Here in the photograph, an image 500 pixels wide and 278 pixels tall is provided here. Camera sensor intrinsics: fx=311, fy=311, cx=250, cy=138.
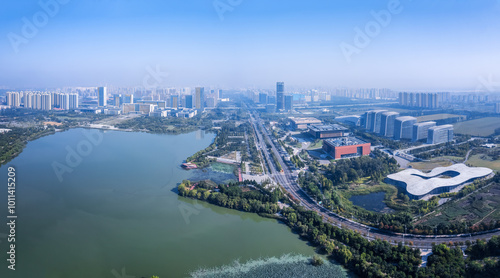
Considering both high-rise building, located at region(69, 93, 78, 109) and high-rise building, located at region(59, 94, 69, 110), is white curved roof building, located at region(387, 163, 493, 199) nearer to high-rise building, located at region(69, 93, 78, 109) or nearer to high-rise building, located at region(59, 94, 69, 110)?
high-rise building, located at region(59, 94, 69, 110)

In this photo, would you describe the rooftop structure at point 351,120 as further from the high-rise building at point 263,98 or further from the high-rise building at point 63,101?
the high-rise building at point 63,101

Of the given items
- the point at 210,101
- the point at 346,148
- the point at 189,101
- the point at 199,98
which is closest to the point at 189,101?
the point at 189,101

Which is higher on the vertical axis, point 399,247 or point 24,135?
point 24,135

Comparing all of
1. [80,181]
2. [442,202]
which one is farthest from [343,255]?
[80,181]

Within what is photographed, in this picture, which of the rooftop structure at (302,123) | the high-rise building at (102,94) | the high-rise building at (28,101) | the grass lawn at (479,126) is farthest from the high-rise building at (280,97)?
the high-rise building at (28,101)

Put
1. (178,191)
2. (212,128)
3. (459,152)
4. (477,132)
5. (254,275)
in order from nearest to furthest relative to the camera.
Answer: (254,275), (178,191), (459,152), (477,132), (212,128)

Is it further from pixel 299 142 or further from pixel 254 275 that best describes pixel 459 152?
pixel 254 275
